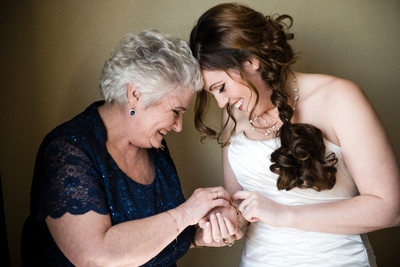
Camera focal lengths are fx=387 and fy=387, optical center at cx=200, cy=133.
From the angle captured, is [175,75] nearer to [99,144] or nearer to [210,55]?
[210,55]

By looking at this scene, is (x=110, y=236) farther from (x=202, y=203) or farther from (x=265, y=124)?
(x=265, y=124)

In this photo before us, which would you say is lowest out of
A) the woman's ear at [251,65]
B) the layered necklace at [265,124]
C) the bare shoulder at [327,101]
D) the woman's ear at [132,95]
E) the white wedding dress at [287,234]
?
the white wedding dress at [287,234]

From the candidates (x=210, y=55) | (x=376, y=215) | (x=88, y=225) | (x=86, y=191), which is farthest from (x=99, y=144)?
(x=376, y=215)

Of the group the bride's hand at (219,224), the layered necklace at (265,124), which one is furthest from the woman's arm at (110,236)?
the layered necklace at (265,124)

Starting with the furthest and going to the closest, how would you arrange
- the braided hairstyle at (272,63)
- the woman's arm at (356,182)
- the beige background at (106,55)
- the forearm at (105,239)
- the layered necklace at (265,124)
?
1. the beige background at (106,55)
2. the layered necklace at (265,124)
3. the braided hairstyle at (272,63)
4. the woman's arm at (356,182)
5. the forearm at (105,239)

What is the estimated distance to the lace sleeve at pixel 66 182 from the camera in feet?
4.91

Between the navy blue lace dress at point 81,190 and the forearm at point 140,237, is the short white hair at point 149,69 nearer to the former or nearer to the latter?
the navy blue lace dress at point 81,190

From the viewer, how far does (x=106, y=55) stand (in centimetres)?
228

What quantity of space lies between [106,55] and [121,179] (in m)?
0.88

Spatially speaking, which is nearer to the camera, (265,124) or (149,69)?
(149,69)

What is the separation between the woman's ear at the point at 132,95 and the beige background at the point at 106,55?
2.15 ft

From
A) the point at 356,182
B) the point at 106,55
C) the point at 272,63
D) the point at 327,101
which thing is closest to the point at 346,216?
the point at 356,182

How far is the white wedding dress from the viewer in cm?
178

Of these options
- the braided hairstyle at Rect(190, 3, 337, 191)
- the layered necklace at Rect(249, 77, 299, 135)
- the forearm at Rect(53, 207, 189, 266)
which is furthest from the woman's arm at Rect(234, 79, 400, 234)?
the forearm at Rect(53, 207, 189, 266)
